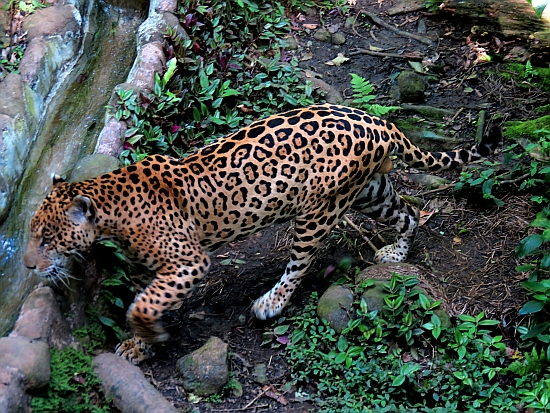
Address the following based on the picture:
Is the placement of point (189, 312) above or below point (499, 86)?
below

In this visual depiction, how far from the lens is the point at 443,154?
22.9 ft

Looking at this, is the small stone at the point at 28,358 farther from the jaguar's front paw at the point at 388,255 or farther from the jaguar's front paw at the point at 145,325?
the jaguar's front paw at the point at 388,255

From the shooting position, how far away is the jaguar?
6027 mm

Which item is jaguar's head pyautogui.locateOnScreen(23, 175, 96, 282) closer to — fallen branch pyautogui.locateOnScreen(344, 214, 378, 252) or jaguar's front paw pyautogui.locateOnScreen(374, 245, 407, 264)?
jaguar's front paw pyautogui.locateOnScreen(374, 245, 407, 264)

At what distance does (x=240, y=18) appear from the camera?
423 inches

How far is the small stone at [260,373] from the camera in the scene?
245 inches

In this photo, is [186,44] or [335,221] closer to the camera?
[335,221]

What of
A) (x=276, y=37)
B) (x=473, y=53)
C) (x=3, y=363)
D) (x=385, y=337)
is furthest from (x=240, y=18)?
(x=3, y=363)

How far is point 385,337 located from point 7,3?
7168 mm

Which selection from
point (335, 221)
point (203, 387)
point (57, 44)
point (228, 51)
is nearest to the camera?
point (203, 387)

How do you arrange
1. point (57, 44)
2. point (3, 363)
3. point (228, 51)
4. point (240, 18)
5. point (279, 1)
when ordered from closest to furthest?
1. point (3, 363)
2. point (57, 44)
3. point (228, 51)
4. point (240, 18)
5. point (279, 1)

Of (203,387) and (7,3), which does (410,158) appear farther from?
(7,3)

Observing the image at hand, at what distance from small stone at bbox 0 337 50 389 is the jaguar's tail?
150 inches

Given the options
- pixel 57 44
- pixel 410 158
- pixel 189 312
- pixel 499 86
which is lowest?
pixel 189 312
